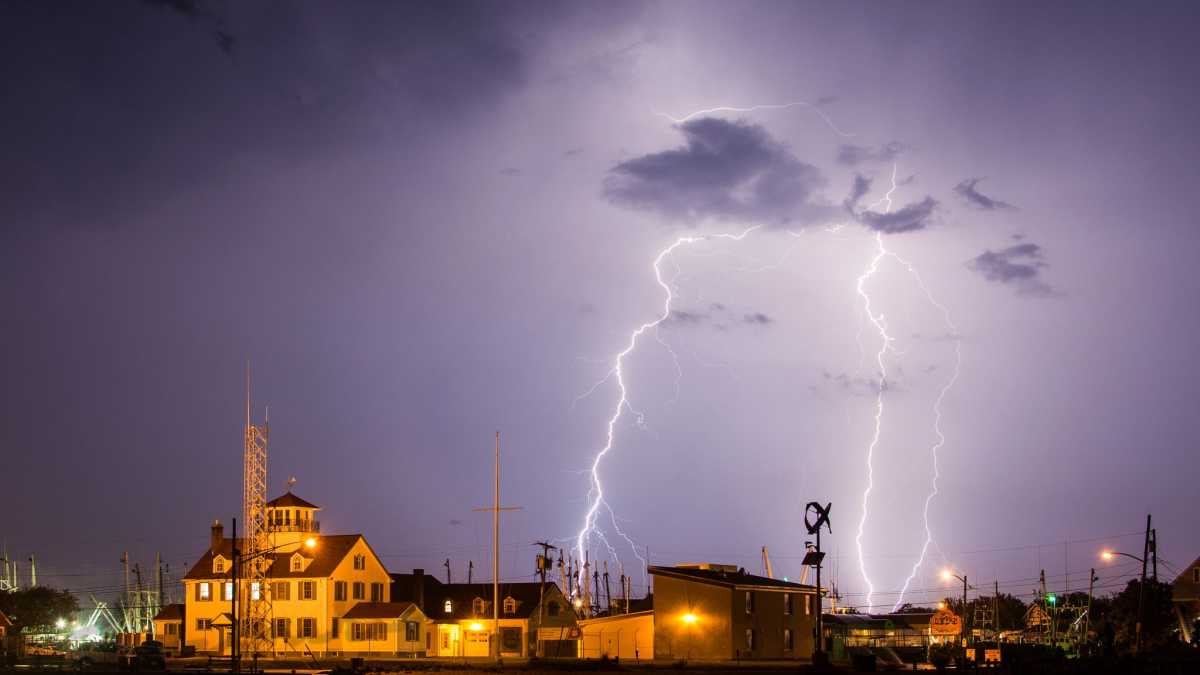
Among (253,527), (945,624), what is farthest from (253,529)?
(945,624)

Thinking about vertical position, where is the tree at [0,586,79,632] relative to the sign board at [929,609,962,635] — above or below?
below

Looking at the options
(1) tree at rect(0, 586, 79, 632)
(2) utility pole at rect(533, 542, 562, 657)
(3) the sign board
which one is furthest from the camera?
(1) tree at rect(0, 586, 79, 632)

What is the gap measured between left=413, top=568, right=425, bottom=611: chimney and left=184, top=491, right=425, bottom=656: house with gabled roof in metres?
2.34

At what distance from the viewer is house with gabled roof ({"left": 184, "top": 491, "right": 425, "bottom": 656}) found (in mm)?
84375

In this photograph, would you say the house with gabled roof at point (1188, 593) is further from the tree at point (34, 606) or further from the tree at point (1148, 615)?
the tree at point (34, 606)

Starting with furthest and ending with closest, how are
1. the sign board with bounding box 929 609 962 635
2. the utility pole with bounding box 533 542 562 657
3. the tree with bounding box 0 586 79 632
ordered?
the tree with bounding box 0 586 79 632
the utility pole with bounding box 533 542 562 657
the sign board with bounding box 929 609 962 635

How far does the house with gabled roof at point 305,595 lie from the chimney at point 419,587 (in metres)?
2.34

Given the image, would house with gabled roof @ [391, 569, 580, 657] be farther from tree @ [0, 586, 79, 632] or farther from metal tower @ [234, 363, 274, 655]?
tree @ [0, 586, 79, 632]

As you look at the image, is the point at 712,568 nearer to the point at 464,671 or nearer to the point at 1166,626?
the point at 464,671

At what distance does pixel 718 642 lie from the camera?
67.3 meters

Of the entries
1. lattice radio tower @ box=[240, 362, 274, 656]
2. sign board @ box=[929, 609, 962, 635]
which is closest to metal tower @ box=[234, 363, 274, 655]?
lattice radio tower @ box=[240, 362, 274, 656]

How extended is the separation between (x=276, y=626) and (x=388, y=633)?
8178 mm

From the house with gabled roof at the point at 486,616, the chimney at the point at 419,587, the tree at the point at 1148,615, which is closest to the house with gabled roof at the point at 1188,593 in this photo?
the tree at the point at 1148,615

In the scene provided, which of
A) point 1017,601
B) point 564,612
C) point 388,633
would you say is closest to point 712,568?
point 564,612
